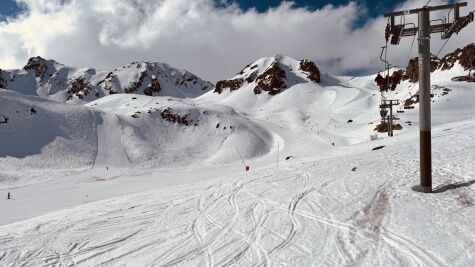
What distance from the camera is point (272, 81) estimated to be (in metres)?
131

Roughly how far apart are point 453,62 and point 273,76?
182ft

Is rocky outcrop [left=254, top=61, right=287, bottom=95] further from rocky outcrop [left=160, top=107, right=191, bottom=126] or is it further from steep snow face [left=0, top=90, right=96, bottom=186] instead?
steep snow face [left=0, top=90, right=96, bottom=186]

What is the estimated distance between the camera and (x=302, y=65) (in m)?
148

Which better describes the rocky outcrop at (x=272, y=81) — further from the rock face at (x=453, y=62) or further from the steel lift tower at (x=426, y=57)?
the steel lift tower at (x=426, y=57)

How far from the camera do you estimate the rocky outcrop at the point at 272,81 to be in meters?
128

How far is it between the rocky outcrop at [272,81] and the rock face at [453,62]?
39.4 metres

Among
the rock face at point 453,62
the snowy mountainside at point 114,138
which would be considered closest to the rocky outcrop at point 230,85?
the rock face at point 453,62

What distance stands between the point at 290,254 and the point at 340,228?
2.00 metres

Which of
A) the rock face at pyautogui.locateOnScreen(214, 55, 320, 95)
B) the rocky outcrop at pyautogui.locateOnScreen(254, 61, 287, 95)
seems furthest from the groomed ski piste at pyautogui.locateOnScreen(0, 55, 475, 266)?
the rock face at pyautogui.locateOnScreen(214, 55, 320, 95)

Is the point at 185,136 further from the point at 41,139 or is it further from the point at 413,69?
the point at 413,69

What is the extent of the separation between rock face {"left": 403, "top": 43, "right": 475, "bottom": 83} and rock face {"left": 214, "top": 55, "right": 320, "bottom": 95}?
35.4 meters

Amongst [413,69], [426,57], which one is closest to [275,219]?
[426,57]

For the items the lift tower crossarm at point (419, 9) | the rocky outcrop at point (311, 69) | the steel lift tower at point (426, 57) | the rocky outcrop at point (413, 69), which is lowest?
the steel lift tower at point (426, 57)

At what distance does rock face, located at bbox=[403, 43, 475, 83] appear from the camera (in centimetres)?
9325
